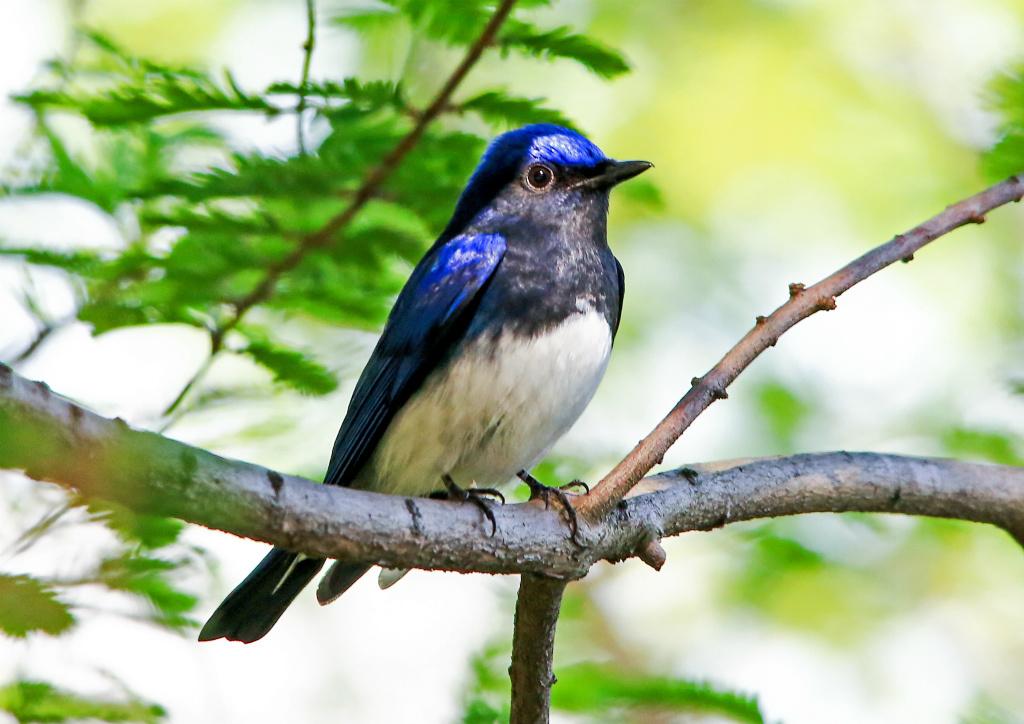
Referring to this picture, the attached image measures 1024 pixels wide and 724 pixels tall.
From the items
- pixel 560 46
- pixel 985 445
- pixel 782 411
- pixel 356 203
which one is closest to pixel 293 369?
pixel 356 203

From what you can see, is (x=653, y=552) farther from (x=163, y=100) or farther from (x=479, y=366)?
(x=163, y=100)

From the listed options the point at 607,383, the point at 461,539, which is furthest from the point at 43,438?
the point at 607,383

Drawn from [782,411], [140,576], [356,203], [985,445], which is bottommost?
[140,576]

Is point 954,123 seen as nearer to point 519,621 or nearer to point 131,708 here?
point 519,621

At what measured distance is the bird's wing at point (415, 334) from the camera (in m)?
4.33

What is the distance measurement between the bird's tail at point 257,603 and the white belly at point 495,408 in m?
0.47

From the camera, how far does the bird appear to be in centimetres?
415

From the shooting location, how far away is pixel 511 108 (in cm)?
350

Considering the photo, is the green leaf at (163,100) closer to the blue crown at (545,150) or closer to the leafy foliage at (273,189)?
the leafy foliage at (273,189)

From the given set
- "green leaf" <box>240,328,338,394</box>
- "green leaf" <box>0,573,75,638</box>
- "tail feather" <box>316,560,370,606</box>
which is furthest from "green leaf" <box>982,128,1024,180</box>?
"green leaf" <box>0,573,75,638</box>

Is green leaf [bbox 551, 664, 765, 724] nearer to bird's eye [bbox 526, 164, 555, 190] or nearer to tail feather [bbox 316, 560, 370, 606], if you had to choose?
tail feather [bbox 316, 560, 370, 606]

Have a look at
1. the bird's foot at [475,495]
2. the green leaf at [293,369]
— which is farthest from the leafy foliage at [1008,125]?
the green leaf at [293,369]

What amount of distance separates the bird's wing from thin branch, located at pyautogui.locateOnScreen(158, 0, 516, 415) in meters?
0.85

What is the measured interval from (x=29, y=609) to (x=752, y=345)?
78.1 inches
